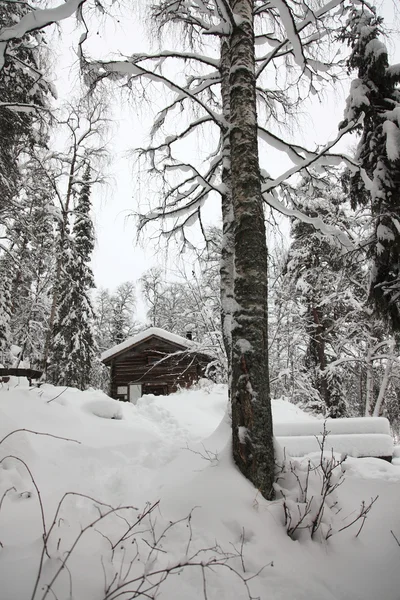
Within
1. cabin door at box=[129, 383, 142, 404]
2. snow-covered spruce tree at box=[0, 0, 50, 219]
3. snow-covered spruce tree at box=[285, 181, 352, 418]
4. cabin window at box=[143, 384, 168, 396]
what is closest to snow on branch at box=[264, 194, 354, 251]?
snow-covered spruce tree at box=[0, 0, 50, 219]

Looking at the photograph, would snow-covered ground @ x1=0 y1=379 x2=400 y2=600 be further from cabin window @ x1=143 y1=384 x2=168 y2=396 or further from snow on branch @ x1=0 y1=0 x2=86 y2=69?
cabin window @ x1=143 y1=384 x2=168 y2=396

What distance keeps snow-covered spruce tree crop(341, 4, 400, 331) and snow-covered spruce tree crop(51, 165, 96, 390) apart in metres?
14.4

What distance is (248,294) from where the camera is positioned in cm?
295

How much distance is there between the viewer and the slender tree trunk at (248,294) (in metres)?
2.65

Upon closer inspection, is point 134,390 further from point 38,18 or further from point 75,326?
point 38,18

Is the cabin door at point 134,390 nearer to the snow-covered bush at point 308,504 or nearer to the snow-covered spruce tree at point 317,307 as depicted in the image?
the snow-covered spruce tree at point 317,307

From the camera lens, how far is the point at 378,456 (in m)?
5.52

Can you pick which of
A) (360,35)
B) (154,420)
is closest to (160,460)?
(154,420)

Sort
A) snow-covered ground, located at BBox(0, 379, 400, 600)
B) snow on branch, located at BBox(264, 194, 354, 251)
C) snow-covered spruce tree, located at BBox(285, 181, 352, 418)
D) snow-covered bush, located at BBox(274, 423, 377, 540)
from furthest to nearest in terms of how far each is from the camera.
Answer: snow-covered spruce tree, located at BBox(285, 181, 352, 418), snow on branch, located at BBox(264, 194, 354, 251), snow-covered bush, located at BBox(274, 423, 377, 540), snow-covered ground, located at BBox(0, 379, 400, 600)

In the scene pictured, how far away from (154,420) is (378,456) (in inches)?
175

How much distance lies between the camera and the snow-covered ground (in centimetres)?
152

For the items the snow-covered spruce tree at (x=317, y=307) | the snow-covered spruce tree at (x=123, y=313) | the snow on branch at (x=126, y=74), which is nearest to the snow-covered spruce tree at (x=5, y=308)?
the snow on branch at (x=126, y=74)

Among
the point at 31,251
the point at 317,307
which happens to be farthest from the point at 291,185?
the point at 31,251

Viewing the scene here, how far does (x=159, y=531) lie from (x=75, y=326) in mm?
18024
